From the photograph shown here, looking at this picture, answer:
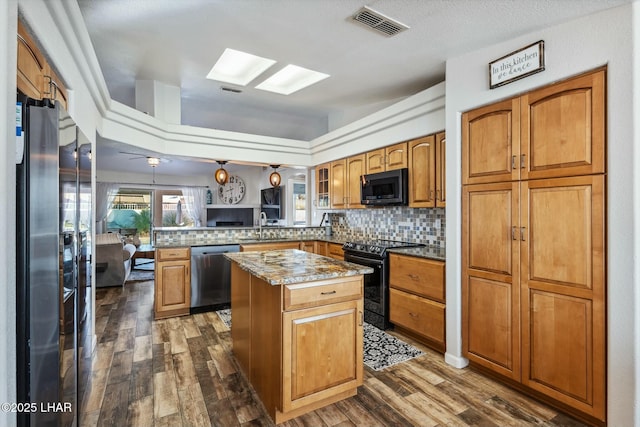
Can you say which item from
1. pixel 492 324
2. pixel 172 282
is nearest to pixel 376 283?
pixel 492 324

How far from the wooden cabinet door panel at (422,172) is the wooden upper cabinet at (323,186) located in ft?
5.67

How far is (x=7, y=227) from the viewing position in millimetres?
1006

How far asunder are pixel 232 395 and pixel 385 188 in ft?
8.53

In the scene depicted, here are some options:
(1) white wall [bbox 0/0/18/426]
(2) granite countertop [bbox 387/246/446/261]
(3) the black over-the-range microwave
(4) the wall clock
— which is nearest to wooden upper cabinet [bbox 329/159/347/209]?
(3) the black over-the-range microwave

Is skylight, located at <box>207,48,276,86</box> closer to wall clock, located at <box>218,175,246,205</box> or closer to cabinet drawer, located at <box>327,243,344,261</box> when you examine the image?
cabinet drawer, located at <box>327,243,344,261</box>

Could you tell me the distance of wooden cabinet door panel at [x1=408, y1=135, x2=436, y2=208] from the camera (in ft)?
10.6

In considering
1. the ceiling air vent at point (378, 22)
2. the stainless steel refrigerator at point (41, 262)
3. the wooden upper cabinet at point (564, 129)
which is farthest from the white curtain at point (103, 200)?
the wooden upper cabinet at point (564, 129)

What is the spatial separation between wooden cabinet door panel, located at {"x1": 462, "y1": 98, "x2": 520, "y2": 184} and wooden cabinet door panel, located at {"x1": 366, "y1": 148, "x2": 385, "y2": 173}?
1355 millimetres

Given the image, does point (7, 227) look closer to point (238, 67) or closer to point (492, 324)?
point (492, 324)

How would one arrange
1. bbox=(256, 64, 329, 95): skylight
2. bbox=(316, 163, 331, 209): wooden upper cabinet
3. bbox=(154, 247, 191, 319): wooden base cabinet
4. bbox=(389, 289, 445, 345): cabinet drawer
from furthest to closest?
bbox=(316, 163, 331, 209): wooden upper cabinet, bbox=(154, 247, 191, 319): wooden base cabinet, bbox=(256, 64, 329, 95): skylight, bbox=(389, 289, 445, 345): cabinet drawer

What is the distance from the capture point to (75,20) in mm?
1903

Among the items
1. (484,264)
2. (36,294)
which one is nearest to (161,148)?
(36,294)

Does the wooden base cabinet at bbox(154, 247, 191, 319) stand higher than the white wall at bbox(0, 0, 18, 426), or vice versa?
the white wall at bbox(0, 0, 18, 426)

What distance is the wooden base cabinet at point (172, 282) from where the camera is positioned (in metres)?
3.76
